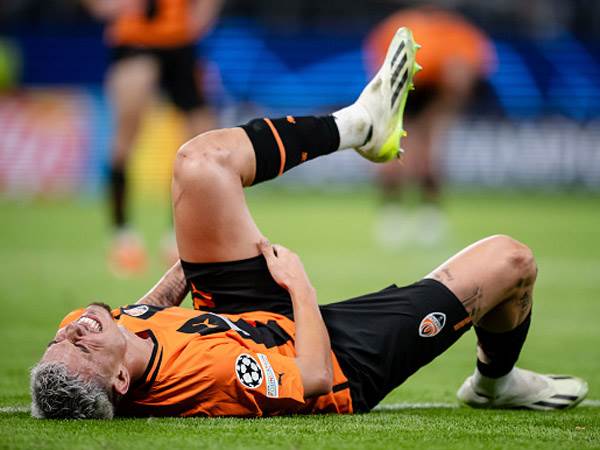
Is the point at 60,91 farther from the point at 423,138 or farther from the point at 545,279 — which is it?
the point at 545,279

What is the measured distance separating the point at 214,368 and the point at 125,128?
5244 mm

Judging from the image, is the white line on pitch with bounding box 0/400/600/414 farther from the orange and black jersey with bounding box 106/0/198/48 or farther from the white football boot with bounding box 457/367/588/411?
the orange and black jersey with bounding box 106/0/198/48

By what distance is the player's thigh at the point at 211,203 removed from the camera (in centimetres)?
351

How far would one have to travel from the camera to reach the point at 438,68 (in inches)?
470

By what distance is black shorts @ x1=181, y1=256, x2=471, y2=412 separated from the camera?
3.62 meters

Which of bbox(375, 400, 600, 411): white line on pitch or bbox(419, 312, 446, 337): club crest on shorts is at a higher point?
bbox(419, 312, 446, 337): club crest on shorts

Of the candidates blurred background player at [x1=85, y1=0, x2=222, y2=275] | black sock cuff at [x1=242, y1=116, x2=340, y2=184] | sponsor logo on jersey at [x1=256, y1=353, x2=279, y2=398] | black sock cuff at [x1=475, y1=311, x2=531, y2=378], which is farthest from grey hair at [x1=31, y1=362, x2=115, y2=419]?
blurred background player at [x1=85, y1=0, x2=222, y2=275]

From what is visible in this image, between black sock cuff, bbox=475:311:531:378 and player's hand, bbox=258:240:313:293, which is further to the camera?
black sock cuff, bbox=475:311:531:378

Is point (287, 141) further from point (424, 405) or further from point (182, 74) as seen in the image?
point (182, 74)

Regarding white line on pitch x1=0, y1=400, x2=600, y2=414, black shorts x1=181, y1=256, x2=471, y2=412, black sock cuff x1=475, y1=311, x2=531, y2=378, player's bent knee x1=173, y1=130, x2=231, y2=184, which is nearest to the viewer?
player's bent knee x1=173, y1=130, x2=231, y2=184

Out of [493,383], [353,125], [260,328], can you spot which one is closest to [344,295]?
[353,125]

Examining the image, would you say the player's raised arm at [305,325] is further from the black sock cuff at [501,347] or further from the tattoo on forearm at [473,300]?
the black sock cuff at [501,347]

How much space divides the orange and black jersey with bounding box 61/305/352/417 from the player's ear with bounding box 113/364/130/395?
0.07m

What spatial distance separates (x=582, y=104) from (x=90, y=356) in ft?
48.5
